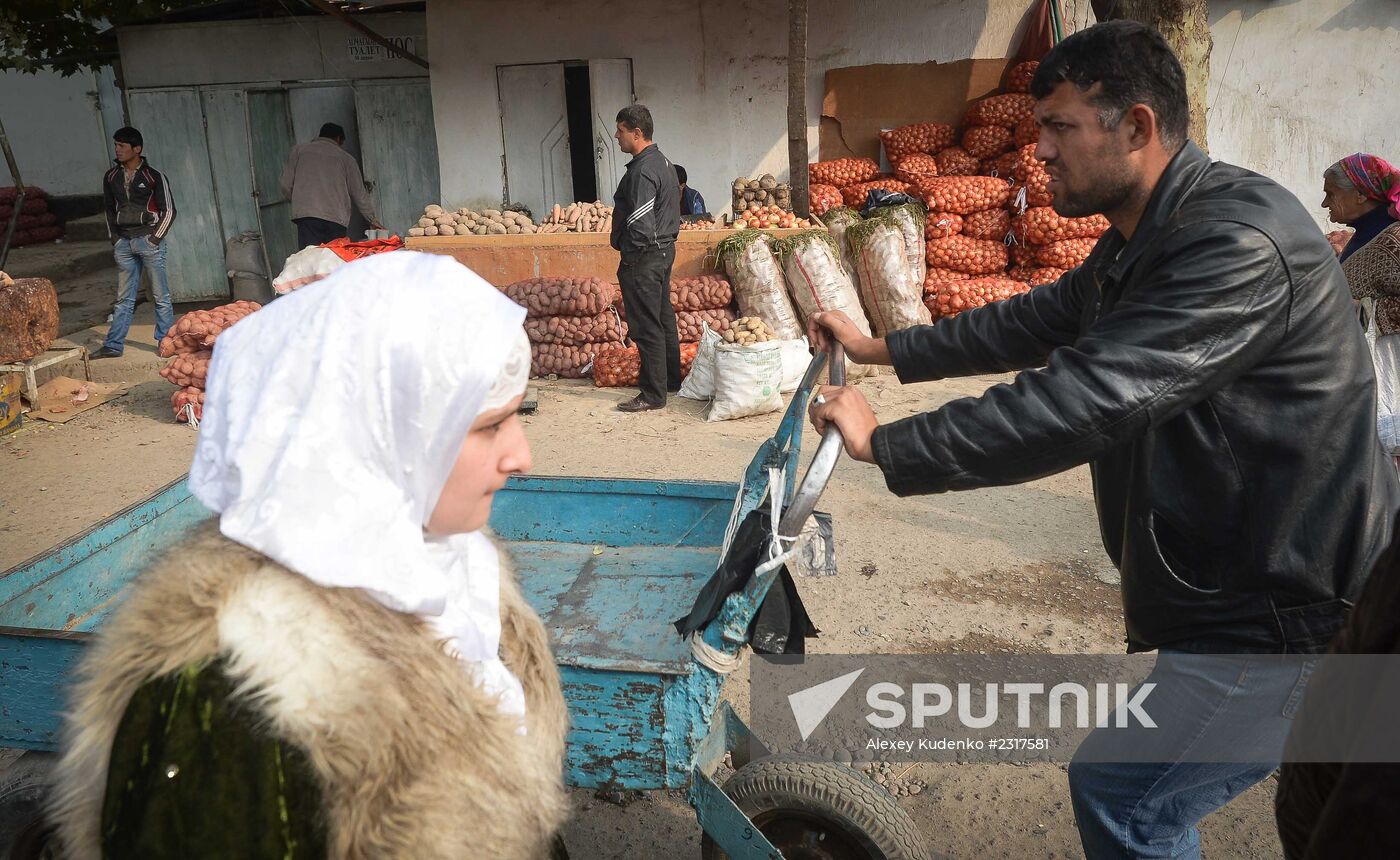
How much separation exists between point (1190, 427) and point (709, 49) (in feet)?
30.1

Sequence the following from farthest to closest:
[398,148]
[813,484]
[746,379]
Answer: [398,148] → [746,379] → [813,484]

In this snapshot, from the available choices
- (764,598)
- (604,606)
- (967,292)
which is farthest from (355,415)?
(967,292)

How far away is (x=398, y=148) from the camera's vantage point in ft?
38.6

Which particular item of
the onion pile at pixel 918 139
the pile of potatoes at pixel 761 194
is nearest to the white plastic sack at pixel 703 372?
the pile of potatoes at pixel 761 194

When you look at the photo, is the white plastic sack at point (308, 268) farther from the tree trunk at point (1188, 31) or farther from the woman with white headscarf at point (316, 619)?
the tree trunk at point (1188, 31)

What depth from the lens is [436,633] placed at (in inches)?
52.1

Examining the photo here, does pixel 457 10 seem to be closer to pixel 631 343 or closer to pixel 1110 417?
pixel 631 343

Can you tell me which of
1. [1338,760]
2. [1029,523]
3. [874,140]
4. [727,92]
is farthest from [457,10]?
[1338,760]

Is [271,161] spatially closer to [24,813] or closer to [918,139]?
[918,139]

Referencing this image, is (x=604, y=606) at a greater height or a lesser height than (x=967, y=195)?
lesser

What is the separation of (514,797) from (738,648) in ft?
2.97

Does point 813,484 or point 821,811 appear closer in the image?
point 813,484

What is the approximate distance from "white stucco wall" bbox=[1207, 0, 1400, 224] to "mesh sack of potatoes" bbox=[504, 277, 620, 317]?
639cm

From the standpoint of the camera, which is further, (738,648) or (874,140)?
(874,140)
